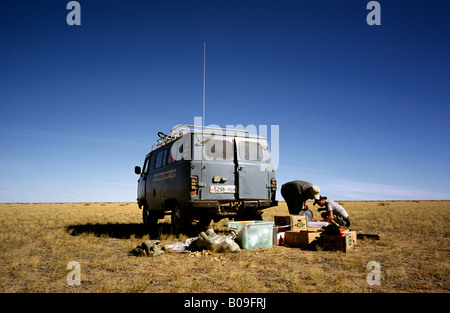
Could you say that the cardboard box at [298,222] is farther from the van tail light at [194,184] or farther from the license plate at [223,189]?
the van tail light at [194,184]

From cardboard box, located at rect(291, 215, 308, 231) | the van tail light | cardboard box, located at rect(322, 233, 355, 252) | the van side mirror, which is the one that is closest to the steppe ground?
cardboard box, located at rect(322, 233, 355, 252)

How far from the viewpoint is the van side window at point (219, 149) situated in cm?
786

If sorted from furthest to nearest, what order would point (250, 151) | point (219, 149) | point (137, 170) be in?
point (137, 170) → point (250, 151) → point (219, 149)

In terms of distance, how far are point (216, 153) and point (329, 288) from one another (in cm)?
471

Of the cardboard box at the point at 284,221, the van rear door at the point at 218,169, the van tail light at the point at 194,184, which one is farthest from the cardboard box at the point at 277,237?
the van tail light at the point at 194,184

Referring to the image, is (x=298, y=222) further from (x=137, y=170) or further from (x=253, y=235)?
(x=137, y=170)

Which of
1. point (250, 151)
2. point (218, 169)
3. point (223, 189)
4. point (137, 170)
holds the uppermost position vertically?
point (250, 151)

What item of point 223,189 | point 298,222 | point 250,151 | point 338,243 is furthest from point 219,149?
point 338,243

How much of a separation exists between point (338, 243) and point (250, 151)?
3.26 m

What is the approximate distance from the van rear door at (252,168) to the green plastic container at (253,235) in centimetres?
116

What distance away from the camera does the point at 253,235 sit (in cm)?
668

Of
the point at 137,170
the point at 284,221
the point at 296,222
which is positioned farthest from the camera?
the point at 137,170

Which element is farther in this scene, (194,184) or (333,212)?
(333,212)
